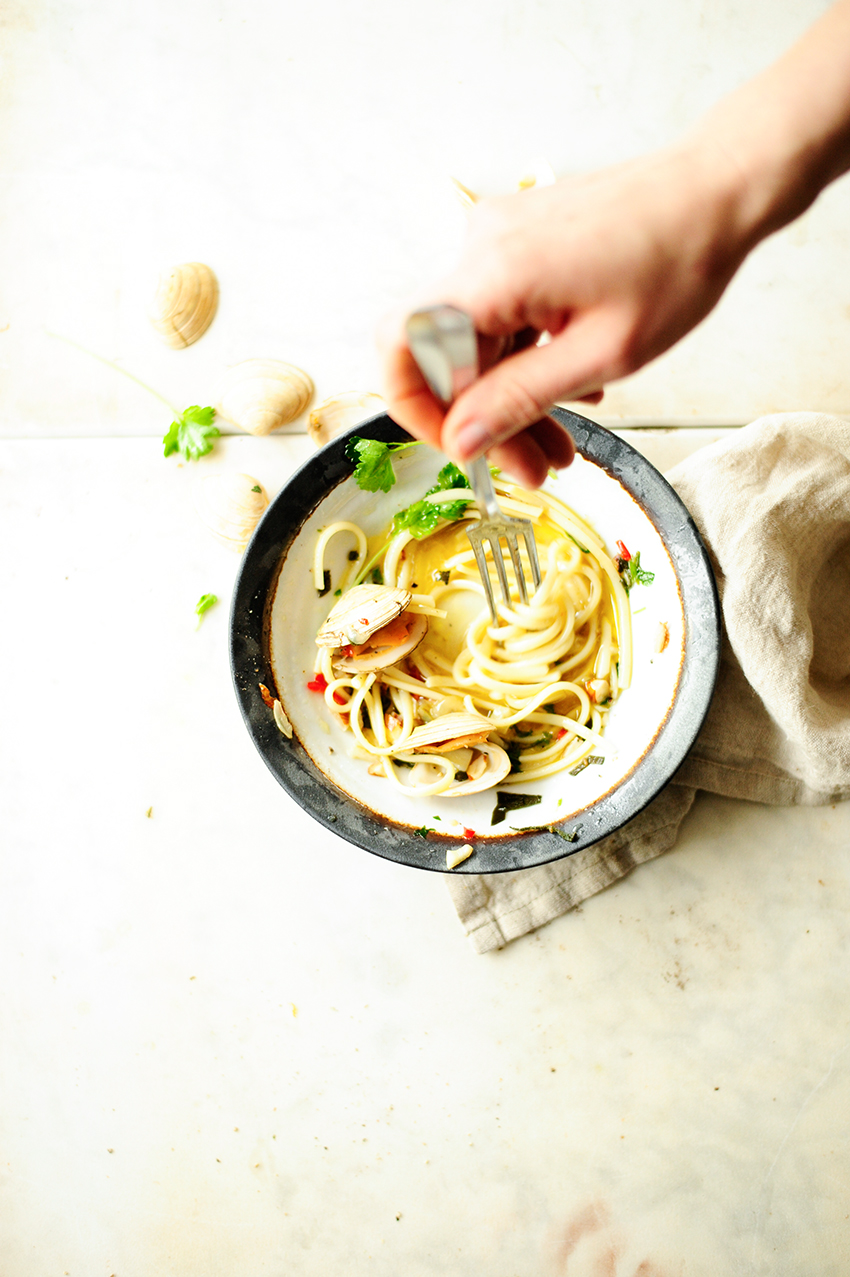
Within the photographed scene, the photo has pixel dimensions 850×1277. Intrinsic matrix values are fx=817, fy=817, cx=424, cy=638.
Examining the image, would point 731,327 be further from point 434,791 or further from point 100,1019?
point 100,1019

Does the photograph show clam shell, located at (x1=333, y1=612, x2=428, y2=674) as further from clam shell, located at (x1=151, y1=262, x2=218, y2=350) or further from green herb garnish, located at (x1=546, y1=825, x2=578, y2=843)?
clam shell, located at (x1=151, y1=262, x2=218, y2=350)

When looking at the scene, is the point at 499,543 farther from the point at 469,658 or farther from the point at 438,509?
the point at 469,658

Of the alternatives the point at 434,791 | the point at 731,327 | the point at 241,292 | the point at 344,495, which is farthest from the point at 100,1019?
the point at 731,327

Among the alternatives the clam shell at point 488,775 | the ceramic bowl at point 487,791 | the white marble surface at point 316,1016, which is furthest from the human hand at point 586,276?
the white marble surface at point 316,1016

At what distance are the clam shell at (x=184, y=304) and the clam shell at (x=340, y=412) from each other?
1.32 ft

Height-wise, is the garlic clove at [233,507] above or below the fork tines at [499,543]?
above

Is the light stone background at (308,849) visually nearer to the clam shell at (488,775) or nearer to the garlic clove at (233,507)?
the garlic clove at (233,507)

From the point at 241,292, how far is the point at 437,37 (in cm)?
87

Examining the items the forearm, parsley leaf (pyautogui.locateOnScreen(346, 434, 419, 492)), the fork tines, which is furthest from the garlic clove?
the forearm

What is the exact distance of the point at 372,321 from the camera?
211 cm

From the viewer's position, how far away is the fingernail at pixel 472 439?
1149 mm

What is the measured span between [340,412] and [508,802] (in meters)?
1.04

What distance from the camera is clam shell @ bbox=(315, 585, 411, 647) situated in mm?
1750

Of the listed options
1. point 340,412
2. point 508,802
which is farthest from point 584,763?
point 340,412
